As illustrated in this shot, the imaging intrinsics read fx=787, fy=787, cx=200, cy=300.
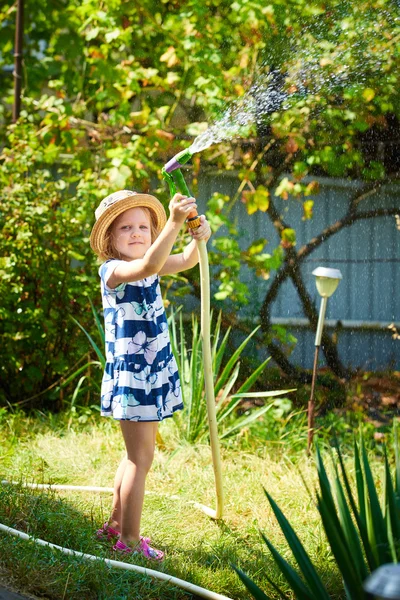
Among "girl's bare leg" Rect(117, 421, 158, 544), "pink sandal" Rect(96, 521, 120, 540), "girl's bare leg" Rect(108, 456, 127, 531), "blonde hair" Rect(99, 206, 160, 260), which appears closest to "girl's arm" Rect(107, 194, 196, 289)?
"blonde hair" Rect(99, 206, 160, 260)

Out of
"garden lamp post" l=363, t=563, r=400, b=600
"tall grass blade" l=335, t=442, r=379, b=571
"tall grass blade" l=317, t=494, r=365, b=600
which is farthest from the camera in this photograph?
"tall grass blade" l=335, t=442, r=379, b=571

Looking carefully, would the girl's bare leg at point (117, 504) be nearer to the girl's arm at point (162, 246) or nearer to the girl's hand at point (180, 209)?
the girl's arm at point (162, 246)

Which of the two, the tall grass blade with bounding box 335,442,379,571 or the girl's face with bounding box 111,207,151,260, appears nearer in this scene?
the tall grass blade with bounding box 335,442,379,571

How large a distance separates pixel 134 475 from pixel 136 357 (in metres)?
0.38

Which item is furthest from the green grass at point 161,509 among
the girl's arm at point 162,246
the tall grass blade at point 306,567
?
the girl's arm at point 162,246

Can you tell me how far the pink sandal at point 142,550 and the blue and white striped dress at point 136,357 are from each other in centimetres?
40

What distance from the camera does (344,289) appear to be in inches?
220

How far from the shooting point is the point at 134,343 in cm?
259

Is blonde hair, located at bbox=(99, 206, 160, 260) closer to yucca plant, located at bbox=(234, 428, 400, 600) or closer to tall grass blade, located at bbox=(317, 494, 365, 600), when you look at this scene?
yucca plant, located at bbox=(234, 428, 400, 600)

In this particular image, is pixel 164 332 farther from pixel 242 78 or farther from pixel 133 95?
pixel 133 95

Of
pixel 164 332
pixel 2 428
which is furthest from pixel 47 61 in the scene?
pixel 164 332

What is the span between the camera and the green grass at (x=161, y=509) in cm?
221

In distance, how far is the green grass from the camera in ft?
7.26

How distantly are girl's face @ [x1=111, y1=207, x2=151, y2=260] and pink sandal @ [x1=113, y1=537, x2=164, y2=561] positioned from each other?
0.93 metres
